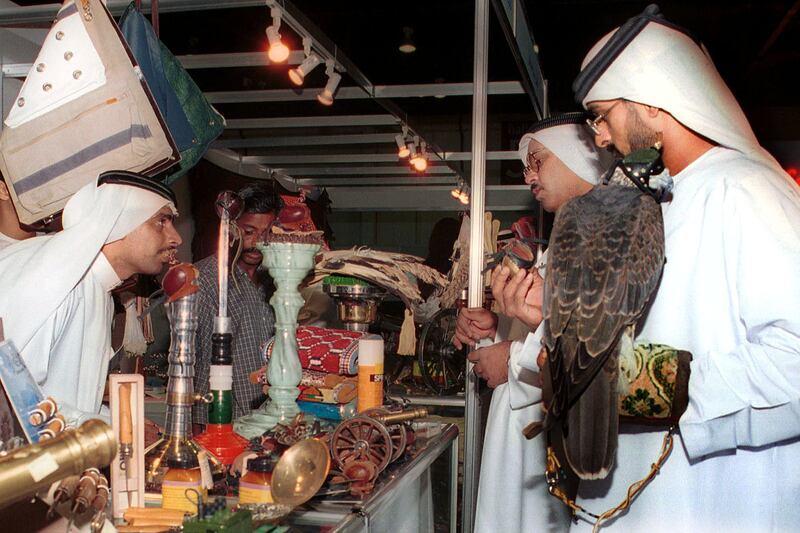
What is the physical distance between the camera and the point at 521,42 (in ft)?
13.3

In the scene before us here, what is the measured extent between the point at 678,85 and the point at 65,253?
1.78 metres

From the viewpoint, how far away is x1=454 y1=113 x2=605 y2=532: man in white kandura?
10.6 feet

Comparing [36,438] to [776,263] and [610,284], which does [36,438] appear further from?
A: [776,263]

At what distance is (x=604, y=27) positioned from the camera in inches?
296

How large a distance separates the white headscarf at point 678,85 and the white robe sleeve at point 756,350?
187 millimetres

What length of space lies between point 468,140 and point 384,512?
887cm

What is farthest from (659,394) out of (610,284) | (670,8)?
(670,8)

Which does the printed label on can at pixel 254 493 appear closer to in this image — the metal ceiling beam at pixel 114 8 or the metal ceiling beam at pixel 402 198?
the metal ceiling beam at pixel 114 8

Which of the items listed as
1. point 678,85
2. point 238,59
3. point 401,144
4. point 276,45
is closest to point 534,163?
point 276,45

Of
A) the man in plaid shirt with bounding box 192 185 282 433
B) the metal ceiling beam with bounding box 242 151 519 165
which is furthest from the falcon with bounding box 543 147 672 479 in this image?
the metal ceiling beam with bounding box 242 151 519 165

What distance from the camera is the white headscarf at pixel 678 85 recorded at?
74.7 inches

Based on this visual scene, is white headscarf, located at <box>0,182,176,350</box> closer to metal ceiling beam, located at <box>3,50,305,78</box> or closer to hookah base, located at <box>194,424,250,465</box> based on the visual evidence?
hookah base, located at <box>194,424,250,465</box>

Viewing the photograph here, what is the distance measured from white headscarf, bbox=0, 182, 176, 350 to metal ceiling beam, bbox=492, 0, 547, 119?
189 centimetres

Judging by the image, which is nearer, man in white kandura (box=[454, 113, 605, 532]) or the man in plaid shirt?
man in white kandura (box=[454, 113, 605, 532])
